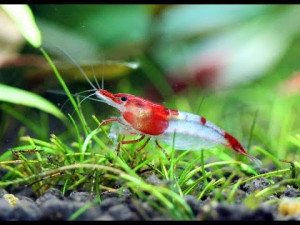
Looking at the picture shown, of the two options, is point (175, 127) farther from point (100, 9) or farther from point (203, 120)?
point (100, 9)

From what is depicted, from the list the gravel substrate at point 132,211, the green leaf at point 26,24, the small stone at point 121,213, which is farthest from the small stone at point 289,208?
the green leaf at point 26,24

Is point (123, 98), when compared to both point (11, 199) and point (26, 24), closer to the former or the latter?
point (11, 199)

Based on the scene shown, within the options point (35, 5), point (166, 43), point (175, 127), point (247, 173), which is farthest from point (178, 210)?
point (166, 43)

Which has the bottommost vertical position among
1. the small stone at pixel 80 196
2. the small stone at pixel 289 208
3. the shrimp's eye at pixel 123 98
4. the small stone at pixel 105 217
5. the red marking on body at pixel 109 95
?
the small stone at pixel 289 208

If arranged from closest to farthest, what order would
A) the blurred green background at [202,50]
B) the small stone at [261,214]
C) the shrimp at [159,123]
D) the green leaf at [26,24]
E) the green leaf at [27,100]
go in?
the small stone at [261,214], the shrimp at [159,123], the green leaf at [26,24], the green leaf at [27,100], the blurred green background at [202,50]

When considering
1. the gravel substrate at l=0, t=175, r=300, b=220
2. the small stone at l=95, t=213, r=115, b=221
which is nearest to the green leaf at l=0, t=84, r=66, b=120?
the gravel substrate at l=0, t=175, r=300, b=220

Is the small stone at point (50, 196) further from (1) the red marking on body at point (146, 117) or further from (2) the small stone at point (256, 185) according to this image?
(2) the small stone at point (256, 185)

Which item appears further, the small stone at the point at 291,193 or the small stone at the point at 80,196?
the small stone at the point at 291,193
